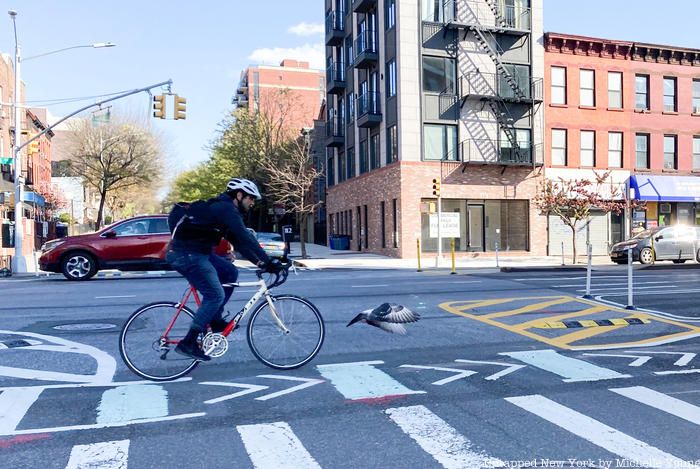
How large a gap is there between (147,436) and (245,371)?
1901 millimetres

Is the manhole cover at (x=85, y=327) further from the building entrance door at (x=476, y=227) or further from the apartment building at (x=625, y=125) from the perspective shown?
the apartment building at (x=625, y=125)

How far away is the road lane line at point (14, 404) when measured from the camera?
449 centimetres

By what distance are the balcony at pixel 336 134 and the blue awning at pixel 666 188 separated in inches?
708

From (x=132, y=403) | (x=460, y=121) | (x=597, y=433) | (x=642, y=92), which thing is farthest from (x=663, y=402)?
(x=642, y=92)

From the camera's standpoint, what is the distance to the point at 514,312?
33.0 ft

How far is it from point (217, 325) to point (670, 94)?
3480 cm

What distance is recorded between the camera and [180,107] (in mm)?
21984

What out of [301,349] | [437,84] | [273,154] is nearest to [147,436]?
[301,349]

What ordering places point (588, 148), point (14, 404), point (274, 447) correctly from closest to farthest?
point (274, 447) → point (14, 404) → point (588, 148)

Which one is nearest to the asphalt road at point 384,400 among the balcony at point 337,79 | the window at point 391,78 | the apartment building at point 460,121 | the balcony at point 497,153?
the apartment building at point 460,121

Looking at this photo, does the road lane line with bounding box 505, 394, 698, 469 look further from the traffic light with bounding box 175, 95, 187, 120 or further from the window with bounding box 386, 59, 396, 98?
the window with bounding box 386, 59, 396, 98

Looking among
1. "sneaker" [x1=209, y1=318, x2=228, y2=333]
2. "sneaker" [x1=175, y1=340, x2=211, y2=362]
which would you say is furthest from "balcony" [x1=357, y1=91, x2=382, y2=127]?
"sneaker" [x1=175, y1=340, x2=211, y2=362]

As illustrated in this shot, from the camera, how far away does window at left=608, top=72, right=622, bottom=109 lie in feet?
105

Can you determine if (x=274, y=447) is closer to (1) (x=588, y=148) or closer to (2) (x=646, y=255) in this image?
(2) (x=646, y=255)
